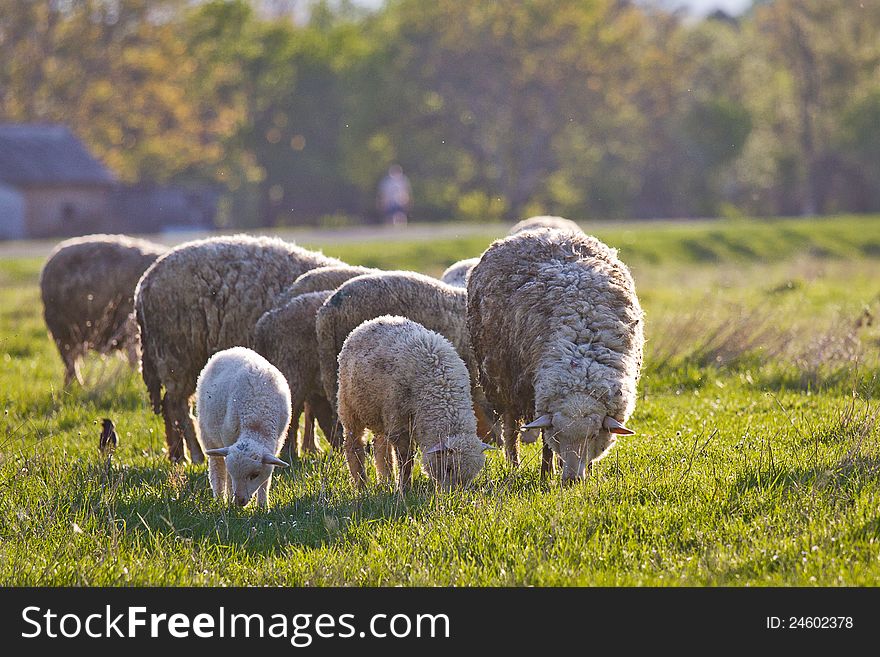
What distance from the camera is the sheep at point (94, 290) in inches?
450

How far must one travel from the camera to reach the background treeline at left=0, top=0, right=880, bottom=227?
47.5 m

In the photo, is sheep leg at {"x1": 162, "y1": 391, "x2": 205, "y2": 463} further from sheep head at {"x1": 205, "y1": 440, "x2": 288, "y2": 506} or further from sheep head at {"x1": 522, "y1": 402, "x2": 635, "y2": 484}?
sheep head at {"x1": 522, "y1": 402, "x2": 635, "y2": 484}

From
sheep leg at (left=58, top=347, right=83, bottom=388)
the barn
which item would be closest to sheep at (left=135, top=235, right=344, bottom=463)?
sheep leg at (left=58, top=347, right=83, bottom=388)

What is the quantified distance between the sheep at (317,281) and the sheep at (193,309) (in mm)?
241

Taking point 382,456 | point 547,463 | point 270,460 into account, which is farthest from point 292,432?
point 547,463

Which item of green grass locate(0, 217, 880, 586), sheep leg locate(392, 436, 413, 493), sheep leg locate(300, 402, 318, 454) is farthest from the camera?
sheep leg locate(300, 402, 318, 454)

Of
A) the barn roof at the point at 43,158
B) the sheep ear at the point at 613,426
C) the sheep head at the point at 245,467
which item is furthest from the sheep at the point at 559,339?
the barn roof at the point at 43,158

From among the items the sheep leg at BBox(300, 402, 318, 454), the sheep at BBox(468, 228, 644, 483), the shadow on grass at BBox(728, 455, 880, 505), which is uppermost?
the sheep at BBox(468, 228, 644, 483)

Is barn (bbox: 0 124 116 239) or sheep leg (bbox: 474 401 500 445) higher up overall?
barn (bbox: 0 124 116 239)

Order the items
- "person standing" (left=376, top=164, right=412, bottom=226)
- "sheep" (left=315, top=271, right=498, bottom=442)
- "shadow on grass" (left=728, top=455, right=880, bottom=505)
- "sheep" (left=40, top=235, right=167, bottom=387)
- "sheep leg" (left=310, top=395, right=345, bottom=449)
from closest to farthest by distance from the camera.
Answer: "shadow on grass" (left=728, top=455, right=880, bottom=505) → "sheep" (left=315, top=271, right=498, bottom=442) → "sheep leg" (left=310, top=395, right=345, bottom=449) → "sheep" (left=40, top=235, right=167, bottom=387) → "person standing" (left=376, top=164, right=412, bottom=226)

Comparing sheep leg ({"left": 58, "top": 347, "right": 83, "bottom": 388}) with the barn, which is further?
the barn

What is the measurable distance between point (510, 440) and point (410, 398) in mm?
1019

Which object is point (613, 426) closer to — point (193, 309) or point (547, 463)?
point (547, 463)

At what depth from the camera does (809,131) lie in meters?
53.5
